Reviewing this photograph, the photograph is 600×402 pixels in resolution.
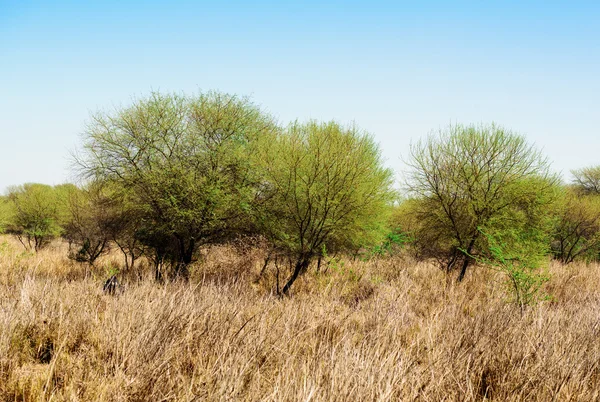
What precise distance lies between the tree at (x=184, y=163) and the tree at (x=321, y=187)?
1797 millimetres

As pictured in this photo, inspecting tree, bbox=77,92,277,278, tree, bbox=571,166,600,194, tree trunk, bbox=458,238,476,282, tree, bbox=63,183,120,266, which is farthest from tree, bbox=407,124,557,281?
tree, bbox=571,166,600,194

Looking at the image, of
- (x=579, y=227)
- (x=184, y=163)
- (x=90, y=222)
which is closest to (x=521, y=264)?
(x=184, y=163)

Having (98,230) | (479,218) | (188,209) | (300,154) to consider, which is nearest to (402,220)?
(479,218)

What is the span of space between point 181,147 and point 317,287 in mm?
6796

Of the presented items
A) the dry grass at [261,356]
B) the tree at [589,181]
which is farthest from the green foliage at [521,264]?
the tree at [589,181]

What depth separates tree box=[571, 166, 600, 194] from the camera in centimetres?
2881

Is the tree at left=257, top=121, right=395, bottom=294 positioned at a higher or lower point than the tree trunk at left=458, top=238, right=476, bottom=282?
higher

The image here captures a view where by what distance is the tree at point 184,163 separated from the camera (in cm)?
1104

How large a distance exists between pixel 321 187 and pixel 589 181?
1259 inches

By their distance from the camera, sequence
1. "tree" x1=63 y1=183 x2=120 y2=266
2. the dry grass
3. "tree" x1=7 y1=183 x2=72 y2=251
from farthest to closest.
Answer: "tree" x1=7 y1=183 x2=72 y2=251 < "tree" x1=63 y1=183 x2=120 y2=266 < the dry grass

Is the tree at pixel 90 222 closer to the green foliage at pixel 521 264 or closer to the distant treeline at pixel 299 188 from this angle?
the distant treeline at pixel 299 188

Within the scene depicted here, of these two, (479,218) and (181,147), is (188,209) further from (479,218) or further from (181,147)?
(479,218)

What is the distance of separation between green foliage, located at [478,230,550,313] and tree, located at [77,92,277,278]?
729 cm

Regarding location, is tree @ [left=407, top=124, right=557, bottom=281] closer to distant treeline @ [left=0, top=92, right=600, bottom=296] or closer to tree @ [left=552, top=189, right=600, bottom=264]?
distant treeline @ [left=0, top=92, right=600, bottom=296]
